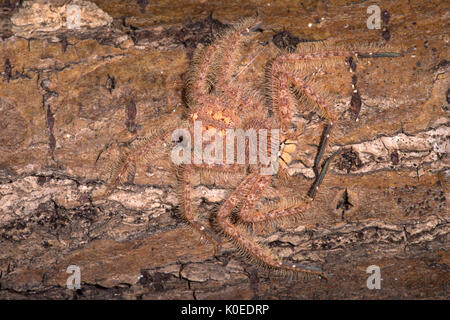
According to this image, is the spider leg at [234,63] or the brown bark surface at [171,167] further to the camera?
the spider leg at [234,63]
